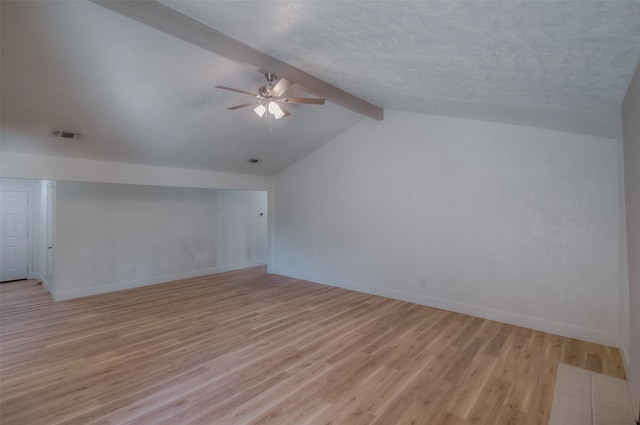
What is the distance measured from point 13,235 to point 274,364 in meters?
7.73

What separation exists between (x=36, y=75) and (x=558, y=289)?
6204 millimetres

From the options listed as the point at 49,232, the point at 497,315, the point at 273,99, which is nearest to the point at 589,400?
the point at 497,315

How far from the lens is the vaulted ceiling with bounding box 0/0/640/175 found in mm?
1792

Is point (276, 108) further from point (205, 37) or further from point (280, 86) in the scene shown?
point (205, 37)

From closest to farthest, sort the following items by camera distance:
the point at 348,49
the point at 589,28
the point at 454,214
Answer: the point at 589,28, the point at 348,49, the point at 454,214

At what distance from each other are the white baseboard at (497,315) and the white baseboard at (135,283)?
2.92 metres

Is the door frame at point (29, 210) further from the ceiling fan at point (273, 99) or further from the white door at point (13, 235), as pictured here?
the ceiling fan at point (273, 99)

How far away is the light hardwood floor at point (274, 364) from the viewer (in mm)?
2373

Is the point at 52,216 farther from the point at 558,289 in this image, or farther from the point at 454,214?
the point at 558,289

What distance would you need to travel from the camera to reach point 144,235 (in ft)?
20.9

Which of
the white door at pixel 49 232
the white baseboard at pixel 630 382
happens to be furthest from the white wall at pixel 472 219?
the white door at pixel 49 232

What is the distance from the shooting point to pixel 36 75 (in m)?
2.96

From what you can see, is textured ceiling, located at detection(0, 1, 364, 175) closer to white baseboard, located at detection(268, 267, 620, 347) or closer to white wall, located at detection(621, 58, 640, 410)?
white baseboard, located at detection(268, 267, 620, 347)

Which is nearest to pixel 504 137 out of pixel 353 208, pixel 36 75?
pixel 353 208
